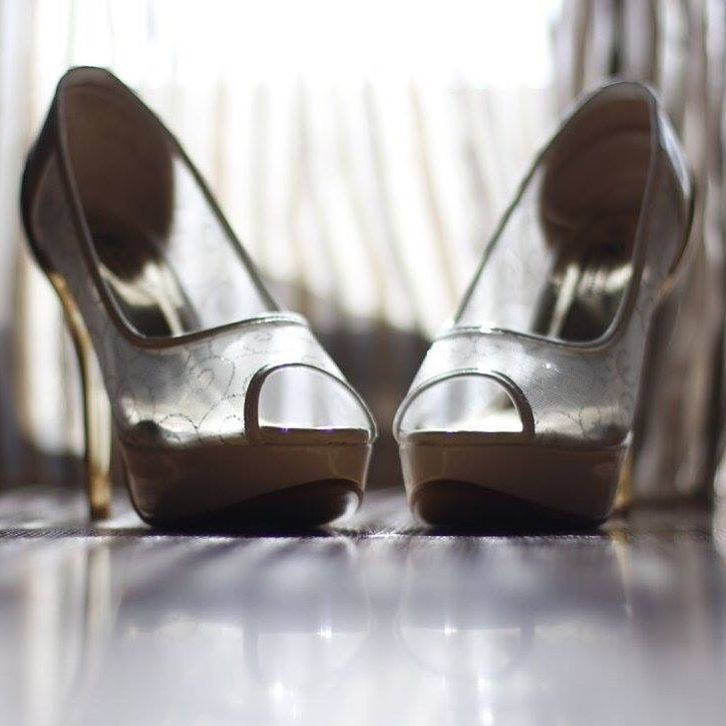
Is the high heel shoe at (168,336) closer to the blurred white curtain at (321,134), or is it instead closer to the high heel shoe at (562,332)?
the high heel shoe at (562,332)

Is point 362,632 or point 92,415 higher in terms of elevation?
point 362,632

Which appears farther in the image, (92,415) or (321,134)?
(321,134)

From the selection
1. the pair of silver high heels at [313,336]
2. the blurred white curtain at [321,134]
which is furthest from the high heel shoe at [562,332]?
the blurred white curtain at [321,134]

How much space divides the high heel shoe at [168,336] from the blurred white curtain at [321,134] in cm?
35

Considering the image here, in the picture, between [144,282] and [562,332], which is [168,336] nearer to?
[144,282]

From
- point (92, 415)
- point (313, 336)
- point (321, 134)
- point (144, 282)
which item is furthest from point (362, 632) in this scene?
A: point (321, 134)

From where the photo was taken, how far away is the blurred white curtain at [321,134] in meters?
1.35

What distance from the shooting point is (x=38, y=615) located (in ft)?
1.30

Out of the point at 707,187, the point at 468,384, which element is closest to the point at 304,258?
the point at 468,384

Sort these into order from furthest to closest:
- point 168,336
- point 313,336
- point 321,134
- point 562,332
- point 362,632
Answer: point 321,134 → point 562,332 → point 168,336 → point 313,336 → point 362,632

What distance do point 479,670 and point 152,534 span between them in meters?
0.46

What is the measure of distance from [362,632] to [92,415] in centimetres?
59

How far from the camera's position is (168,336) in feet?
2.98

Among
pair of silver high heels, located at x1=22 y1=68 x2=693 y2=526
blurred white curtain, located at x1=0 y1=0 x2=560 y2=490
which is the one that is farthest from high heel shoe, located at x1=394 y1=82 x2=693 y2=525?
blurred white curtain, located at x1=0 y1=0 x2=560 y2=490
